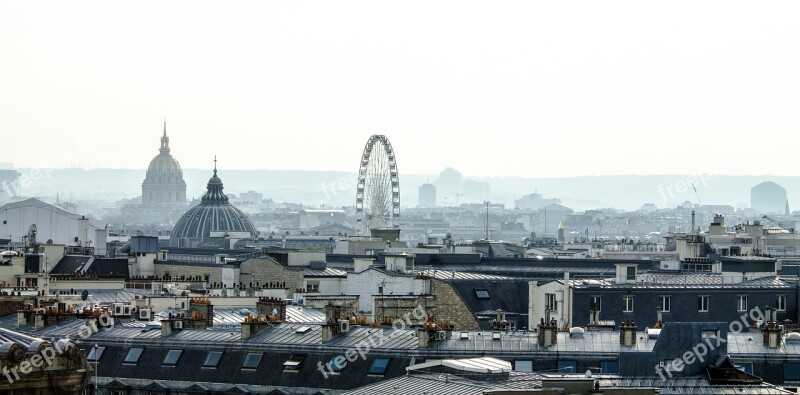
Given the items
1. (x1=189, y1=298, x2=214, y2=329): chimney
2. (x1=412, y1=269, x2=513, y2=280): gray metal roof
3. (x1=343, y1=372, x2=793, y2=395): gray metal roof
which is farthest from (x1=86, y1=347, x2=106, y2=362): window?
(x1=412, y1=269, x2=513, y2=280): gray metal roof

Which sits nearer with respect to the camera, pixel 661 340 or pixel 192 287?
pixel 661 340

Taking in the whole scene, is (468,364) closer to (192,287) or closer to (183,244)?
(192,287)

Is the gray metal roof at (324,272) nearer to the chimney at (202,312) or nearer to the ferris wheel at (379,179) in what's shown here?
→ the chimney at (202,312)

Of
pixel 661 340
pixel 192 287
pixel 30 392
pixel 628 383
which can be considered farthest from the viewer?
pixel 192 287

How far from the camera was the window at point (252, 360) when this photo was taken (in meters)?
51.9

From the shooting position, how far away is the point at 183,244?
596ft

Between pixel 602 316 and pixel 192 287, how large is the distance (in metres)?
17.8

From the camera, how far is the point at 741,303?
70312 millimetres

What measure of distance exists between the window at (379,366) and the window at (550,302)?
19.7 m

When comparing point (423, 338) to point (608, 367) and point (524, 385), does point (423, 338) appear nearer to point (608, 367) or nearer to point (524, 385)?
point (608, 367)

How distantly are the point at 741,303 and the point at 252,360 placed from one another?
22607 millimetres

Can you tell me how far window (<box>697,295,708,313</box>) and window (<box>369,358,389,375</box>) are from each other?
72.7 ft

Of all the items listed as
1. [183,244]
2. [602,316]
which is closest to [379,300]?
[602,316]

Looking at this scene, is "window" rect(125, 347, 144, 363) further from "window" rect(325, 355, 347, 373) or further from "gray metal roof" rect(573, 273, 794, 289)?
"gray metal roof" rect(573, 273, 794, 289)
